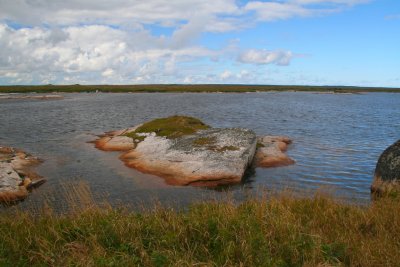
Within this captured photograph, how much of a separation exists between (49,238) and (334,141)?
101ft

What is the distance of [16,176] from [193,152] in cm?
1010

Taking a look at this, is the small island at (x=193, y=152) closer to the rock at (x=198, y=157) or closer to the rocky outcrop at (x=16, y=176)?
the rock at (x=198, y=157)

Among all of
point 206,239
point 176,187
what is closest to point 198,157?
point 176,187

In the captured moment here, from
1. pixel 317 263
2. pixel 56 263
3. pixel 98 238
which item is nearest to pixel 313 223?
pixel 317 263

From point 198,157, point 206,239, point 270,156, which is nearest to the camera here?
point 206,239

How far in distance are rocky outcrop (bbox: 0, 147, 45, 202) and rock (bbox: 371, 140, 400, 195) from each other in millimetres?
17280

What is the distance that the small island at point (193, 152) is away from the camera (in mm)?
19922

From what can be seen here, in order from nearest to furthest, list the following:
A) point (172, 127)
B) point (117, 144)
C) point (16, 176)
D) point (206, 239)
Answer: point (206, 239)
point (16, 176)
point (172, 127)
point (117, 144)

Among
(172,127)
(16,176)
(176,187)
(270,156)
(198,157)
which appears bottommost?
(176,187)

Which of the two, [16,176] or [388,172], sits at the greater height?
[388,172]

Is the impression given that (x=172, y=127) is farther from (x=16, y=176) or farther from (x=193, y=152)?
(x=16, y=176)

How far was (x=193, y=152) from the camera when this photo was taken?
22.4 metres

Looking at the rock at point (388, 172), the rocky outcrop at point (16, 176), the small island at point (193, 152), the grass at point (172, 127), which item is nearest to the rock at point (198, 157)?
the small island at point (193, 152)

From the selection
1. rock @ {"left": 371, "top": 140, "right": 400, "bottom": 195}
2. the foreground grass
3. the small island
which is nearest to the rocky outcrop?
the small island
